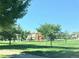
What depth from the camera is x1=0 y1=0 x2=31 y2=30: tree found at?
1484cm

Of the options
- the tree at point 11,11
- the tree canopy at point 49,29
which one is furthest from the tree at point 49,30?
the tree at point 11,11

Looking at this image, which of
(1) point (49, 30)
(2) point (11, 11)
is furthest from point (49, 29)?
(2) point (11, 11)

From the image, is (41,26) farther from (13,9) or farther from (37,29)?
(13,9)

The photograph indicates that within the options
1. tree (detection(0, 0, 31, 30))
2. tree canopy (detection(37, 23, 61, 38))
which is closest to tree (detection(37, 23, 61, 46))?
tree canopy (detection(37, 23, 61, 38))

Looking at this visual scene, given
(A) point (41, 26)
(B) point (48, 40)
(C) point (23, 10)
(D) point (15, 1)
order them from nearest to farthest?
(D) point (15, 1)
(C) point (23, 10)
(A) point (41, 26)
(B) point (48, 40)

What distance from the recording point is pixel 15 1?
51.0 ft

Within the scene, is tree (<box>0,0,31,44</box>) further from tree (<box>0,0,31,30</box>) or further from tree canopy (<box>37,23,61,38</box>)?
tree canopy (<box>37,23,61,38</box>)

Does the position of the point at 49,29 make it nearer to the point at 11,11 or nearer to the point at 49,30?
the point at 49,30

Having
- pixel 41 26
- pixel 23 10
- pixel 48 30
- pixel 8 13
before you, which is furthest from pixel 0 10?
pixel 48 30

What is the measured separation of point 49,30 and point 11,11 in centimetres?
745

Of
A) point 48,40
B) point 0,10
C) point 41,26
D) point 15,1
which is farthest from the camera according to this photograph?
point 48,40

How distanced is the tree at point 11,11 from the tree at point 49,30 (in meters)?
4.59

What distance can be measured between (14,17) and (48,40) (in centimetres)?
974

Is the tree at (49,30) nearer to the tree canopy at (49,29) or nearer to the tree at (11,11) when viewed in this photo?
the tree canopy at (49,29)
